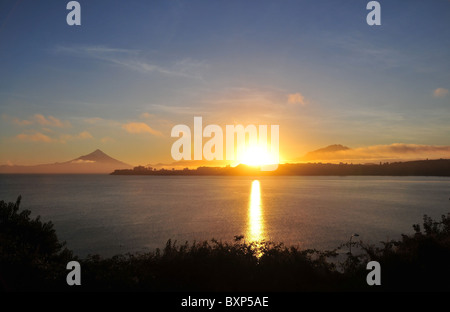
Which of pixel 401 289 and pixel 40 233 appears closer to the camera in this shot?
pixel 401 289

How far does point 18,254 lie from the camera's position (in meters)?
11.2

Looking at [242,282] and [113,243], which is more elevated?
[242,282]

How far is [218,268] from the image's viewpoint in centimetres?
1109

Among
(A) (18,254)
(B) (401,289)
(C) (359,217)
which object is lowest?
(C) (359,217)

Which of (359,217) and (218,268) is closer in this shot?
(218,268)

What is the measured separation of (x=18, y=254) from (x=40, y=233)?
191 inches

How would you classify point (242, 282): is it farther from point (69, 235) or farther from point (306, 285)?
point (69, 235)
